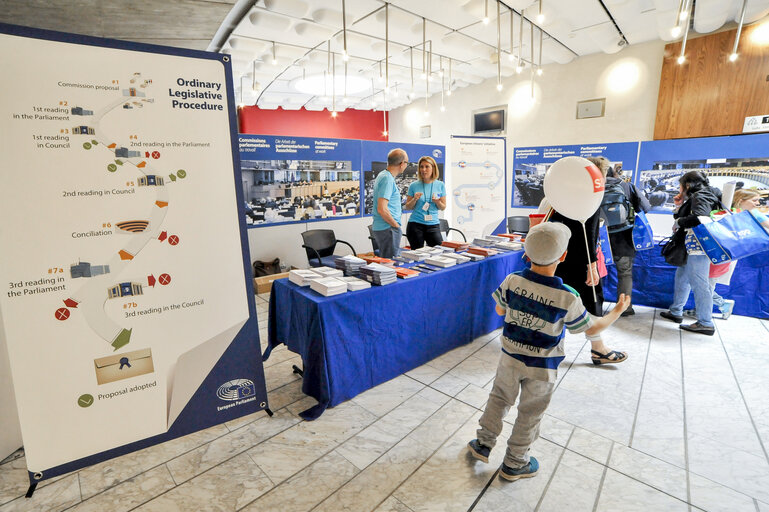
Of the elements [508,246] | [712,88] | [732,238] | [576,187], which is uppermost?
[712,88]

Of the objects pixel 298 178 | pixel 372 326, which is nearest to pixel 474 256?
pixel 372 326

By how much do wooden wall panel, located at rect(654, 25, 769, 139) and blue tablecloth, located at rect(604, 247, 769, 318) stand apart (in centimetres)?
289

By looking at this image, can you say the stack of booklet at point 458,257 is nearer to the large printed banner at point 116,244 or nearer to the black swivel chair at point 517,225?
the large printed banner at point 116,244

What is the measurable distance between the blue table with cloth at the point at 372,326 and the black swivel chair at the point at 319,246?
5.66 feet

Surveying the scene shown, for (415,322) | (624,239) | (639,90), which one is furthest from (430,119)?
(415,322)

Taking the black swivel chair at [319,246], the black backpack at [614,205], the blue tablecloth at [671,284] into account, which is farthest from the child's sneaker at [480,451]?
the blue tablecloth at [671,284]

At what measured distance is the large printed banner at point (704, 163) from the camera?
15.8 feet

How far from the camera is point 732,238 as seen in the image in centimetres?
314

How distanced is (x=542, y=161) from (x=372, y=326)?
544cm

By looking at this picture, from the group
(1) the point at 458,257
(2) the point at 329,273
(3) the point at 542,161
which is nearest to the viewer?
(2) the point at 329,273

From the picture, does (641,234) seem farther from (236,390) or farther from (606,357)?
(236,390)

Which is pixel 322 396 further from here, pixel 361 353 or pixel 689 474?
pixel 689 474

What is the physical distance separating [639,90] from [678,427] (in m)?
6.10

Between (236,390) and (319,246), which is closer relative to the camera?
(236,390)
